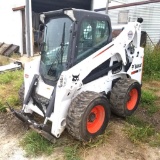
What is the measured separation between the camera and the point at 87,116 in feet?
10.6

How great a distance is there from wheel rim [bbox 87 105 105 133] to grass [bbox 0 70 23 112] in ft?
6.57

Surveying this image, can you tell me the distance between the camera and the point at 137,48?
470 centimetres

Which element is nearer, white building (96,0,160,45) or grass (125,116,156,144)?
grass (125,116,156,144)

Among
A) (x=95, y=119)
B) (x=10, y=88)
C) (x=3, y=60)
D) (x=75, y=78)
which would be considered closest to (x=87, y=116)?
(x=95, y=119)

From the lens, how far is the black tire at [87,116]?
3181 millimetres

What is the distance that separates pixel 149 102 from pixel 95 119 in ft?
6.83

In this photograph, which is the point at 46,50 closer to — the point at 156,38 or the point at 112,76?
the point at 112,76

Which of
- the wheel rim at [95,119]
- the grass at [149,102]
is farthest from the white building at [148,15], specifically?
the wheel rim at [95,119]

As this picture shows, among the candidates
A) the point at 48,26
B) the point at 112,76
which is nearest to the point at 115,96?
the point at 112,76

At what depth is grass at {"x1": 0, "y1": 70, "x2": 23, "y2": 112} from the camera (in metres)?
4.91

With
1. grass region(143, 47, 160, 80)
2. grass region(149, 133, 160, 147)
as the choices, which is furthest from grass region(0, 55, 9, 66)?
grass region(149, 133, 160, 147)

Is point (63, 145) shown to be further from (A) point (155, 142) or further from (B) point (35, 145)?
(A) point (155, 142)

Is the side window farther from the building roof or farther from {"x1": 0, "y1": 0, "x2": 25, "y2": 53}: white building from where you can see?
the building roof

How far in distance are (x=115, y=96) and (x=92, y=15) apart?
4.68 ft
